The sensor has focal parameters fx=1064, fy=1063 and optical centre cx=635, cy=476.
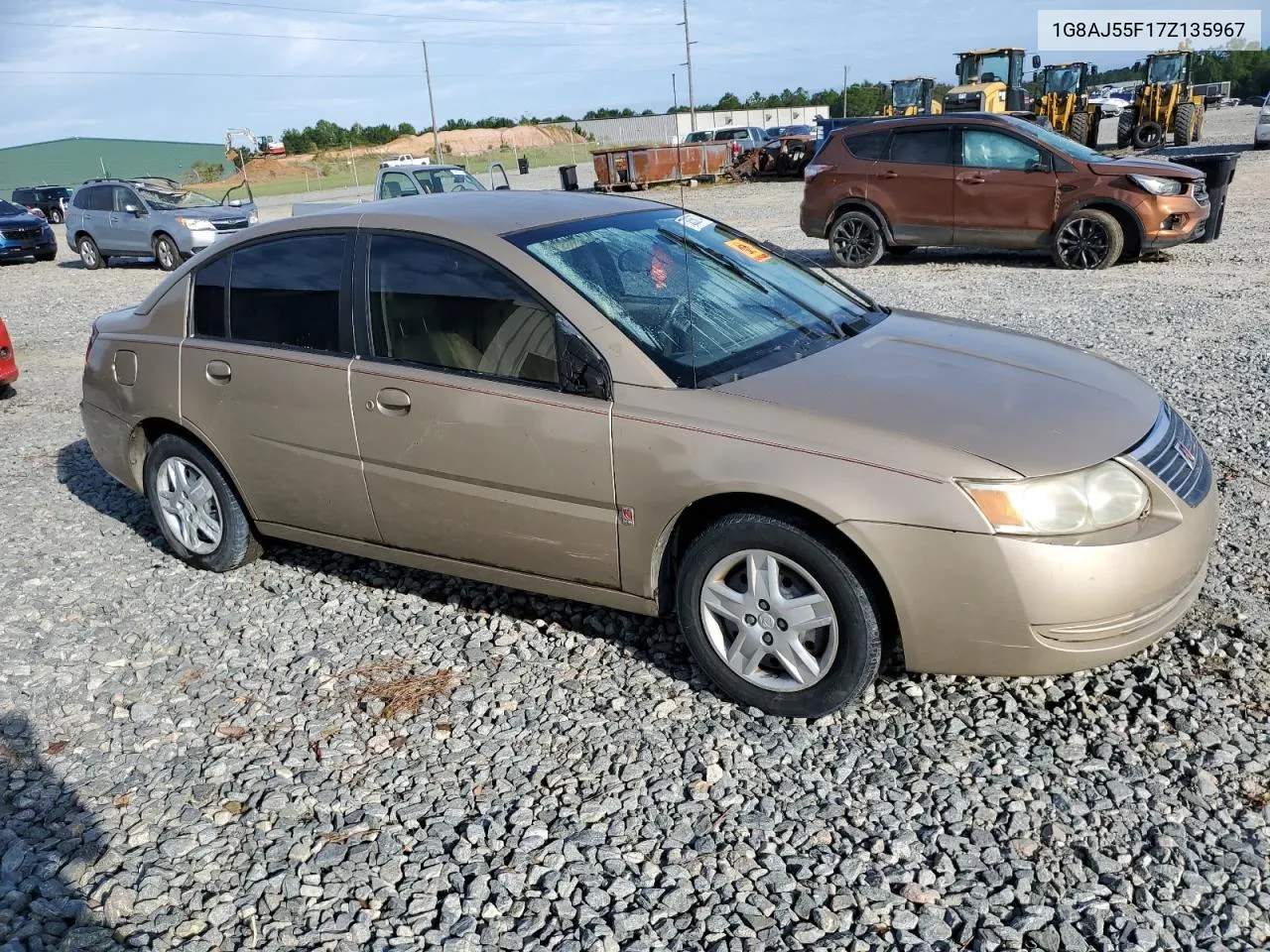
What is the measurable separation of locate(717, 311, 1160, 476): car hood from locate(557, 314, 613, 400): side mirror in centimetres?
41

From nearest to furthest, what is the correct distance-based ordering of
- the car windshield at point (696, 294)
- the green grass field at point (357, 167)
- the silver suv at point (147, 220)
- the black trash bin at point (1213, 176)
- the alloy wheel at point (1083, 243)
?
the car windshield at point (696, 294) → the alloy wheel at point (1083, 243) → the black trash bin at point (1213, 176) → the silver suv at point (147, 220) → the green grass field at point (357, 167)

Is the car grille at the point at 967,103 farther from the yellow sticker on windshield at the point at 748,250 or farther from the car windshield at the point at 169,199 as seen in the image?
the yellow sticker on windshield at the point at 748,250

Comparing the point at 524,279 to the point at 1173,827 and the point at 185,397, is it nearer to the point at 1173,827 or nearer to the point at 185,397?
the point at 185,397

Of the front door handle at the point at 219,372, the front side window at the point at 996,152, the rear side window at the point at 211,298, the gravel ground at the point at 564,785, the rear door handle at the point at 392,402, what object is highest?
the front side window at the point at 996,152

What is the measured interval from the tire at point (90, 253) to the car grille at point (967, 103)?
20243mm

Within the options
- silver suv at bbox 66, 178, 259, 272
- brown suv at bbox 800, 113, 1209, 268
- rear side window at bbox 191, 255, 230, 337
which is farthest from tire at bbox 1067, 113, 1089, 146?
rear side window at bbox 191, 255, 230, 337

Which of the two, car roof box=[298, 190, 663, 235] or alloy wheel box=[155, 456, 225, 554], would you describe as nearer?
car roof box=[298, 190, 663, 235]

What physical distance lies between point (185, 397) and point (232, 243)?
716 millimetres

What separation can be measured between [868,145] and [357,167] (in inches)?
2452

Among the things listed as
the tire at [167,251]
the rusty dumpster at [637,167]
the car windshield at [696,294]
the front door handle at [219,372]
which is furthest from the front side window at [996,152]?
the rusty dumpster at [637,167]

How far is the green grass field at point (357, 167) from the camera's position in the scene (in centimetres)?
5588

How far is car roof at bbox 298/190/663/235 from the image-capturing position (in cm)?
408

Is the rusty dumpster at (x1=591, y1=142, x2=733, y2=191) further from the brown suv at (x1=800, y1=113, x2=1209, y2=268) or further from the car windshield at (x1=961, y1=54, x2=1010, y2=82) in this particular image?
the brown suv at (x1=800, y1=113, x2=1209, y2=268)

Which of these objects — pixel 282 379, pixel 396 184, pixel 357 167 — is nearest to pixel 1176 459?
pixel 282 379
